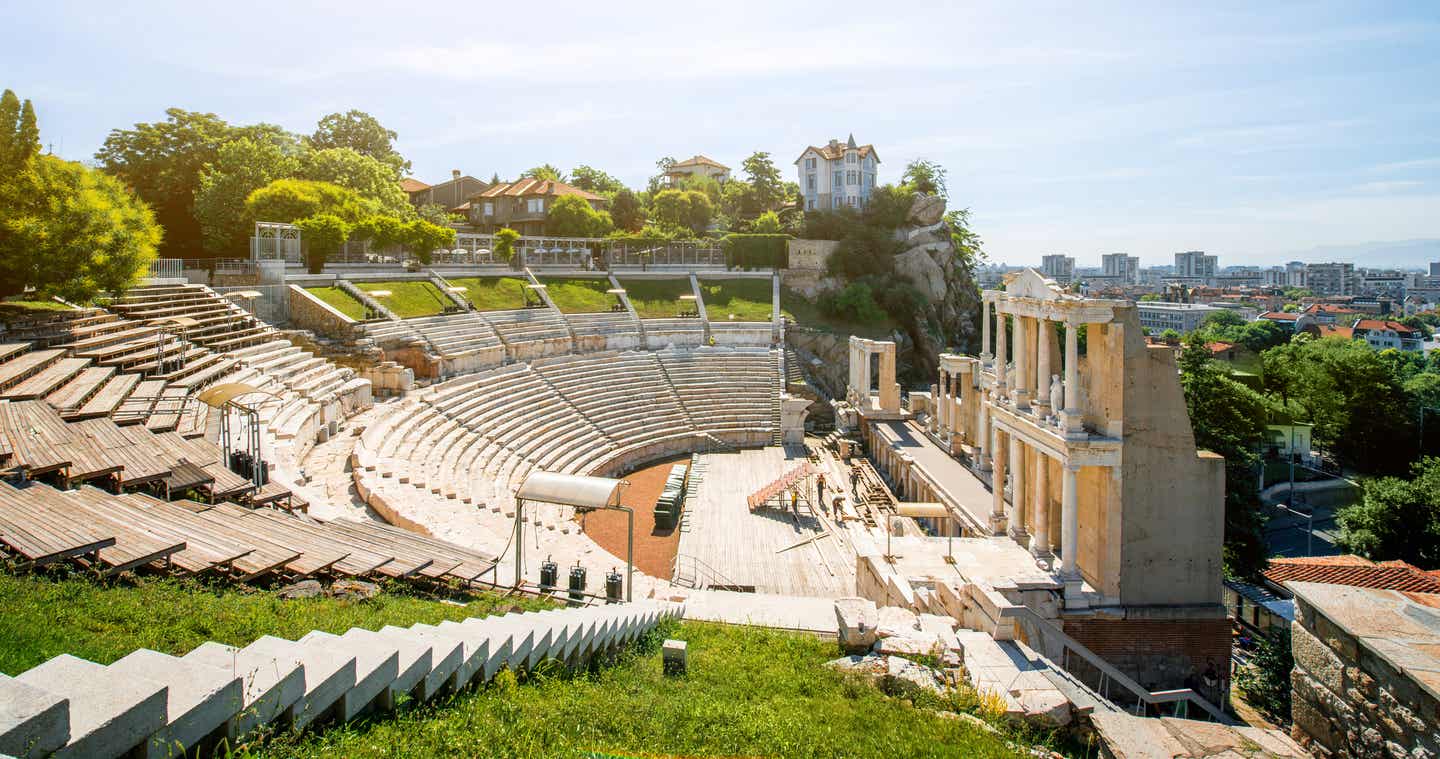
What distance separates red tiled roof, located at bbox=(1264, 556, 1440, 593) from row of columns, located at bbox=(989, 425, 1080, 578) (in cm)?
335

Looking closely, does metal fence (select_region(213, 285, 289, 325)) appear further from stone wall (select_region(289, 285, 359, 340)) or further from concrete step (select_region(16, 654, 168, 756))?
concrete step (select_region(16, 654, 168, 756))

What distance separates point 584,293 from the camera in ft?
144

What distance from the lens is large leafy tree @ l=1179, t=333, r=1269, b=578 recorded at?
973 inches

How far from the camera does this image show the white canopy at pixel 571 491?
1220cm

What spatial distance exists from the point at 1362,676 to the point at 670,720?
525cm

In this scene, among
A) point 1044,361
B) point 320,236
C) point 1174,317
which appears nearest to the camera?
point 1044,361

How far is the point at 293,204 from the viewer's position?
36.8 metres

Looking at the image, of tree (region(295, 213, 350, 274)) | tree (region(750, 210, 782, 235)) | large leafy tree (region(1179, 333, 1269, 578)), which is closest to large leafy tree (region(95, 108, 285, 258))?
tree (region(295, 213, 350, 274))

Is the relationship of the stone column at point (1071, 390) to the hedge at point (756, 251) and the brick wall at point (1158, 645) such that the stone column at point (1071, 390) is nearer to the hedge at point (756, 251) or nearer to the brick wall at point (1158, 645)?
the brick wall at point (1158, 645)

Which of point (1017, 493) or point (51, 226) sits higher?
point (51, 226)

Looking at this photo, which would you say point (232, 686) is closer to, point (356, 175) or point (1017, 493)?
point (1017, 493)

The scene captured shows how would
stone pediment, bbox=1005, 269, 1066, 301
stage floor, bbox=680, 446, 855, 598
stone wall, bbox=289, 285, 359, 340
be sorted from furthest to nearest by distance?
stone wall, bbox=289, 285, 359, 340 < stage floor, bbox=680, 446, 855, 598 < stone pediment, bbox=1005, 269, 1066, 301

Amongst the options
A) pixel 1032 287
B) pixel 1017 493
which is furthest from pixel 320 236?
pixel 1017 493

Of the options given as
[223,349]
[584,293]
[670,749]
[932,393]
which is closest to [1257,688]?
[670,749]
